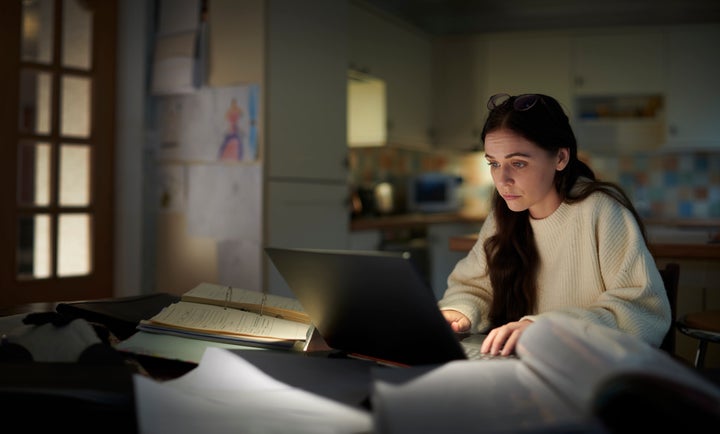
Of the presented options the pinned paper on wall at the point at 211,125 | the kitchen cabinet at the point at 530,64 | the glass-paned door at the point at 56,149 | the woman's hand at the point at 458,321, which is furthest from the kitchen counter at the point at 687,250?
the kitchen cabinet at the point at 530,64

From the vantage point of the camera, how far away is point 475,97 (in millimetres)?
5293

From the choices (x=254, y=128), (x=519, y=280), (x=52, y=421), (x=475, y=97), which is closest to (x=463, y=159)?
(x=475, y=97)

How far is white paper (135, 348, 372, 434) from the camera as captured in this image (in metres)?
0.65

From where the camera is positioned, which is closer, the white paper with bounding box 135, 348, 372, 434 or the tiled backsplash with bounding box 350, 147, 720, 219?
the white paper with bounding box 135, 348, 372, 434

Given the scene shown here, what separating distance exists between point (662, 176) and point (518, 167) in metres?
4.50

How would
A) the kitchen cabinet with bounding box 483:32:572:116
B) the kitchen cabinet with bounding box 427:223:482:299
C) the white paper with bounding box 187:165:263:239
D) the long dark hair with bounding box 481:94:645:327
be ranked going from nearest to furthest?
1. the long dark hair with bounding box 481:94:645:327
2. the white paper with bounding box 187:165:263:239
3. the kitchen cabinet with bounding box 427:223:482:299
4. the kitchen cabinet with bounding box 483:32:572:116

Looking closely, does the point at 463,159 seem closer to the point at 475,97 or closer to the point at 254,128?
the point at 475,97

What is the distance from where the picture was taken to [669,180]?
17.5 feet

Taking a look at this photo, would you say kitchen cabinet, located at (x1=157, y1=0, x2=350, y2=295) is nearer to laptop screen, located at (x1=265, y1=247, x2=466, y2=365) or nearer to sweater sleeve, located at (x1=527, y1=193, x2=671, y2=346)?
sweater sleeve, located at (x1=527, y1=193, x2=671, y2=346)

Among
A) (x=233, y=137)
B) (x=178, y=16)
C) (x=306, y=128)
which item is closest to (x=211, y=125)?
(x=233, y=137)

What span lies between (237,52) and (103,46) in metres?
0.69

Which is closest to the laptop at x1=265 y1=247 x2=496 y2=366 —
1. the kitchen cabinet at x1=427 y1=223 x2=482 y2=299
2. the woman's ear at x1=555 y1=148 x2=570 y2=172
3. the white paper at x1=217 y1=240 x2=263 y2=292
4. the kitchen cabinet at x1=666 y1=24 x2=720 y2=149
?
the woman's ear at x1=555 y1=148 x2=570 y2=172

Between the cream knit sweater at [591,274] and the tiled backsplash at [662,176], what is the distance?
368 centimetres

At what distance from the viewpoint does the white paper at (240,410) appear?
65 centimetres
